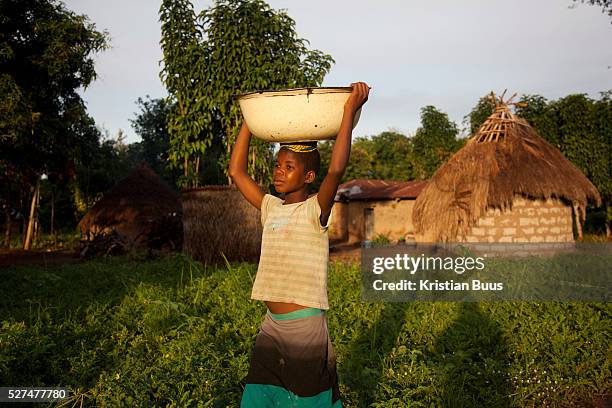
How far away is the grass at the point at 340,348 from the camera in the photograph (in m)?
3.93

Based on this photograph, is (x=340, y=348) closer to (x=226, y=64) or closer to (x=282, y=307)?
(x=282, y=307)

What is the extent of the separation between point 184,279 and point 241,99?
653 centimetres

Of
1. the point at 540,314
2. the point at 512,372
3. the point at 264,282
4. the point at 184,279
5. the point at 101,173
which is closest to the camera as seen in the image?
the point at 264,282

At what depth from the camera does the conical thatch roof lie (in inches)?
471

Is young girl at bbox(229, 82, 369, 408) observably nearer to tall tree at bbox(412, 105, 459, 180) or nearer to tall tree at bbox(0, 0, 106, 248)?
tall tree at bbox(0, 0, 106, 248)

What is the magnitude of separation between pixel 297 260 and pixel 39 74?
44.1 ft

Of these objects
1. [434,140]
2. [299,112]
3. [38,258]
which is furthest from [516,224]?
[434,140]

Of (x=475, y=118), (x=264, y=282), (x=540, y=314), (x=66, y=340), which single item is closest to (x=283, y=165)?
(x=264, y=282)

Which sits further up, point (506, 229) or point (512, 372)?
point (506, 229)

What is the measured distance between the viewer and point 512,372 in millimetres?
4387

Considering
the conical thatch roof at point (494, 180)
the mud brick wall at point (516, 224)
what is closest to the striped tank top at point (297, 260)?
the conical thatch roof at point (494, 180)

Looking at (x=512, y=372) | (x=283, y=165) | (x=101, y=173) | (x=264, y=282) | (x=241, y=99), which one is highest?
(x=101, y=173)

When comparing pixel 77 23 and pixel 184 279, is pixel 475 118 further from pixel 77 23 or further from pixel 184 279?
pixel 184 279

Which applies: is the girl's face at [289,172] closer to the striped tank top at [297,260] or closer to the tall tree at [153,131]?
the striped tank top at [297,260]
